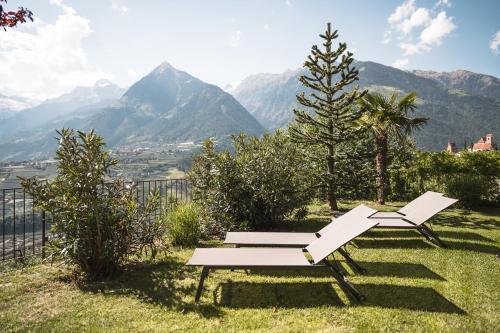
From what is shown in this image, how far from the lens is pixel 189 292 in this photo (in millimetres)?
5164

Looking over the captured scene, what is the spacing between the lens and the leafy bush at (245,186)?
8922 mm

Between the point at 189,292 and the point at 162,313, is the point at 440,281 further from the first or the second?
the point at 162,313

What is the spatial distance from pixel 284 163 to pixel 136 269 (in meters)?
5.17

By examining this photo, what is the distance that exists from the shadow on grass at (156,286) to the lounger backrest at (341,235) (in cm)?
177

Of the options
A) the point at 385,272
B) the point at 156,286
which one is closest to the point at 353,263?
the point at 385,272

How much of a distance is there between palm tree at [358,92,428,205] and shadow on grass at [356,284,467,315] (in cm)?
813

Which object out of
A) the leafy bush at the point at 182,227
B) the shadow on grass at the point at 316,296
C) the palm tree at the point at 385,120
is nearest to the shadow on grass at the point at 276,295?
the shadow on grass at the point at 316,296

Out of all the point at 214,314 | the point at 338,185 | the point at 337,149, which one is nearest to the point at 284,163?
the point at 338,185

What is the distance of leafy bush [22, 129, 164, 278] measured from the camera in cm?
546

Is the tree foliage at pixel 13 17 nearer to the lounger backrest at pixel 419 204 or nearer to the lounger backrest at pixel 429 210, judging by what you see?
the lounger backrest at pixel 429 210

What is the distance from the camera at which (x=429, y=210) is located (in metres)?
7.86

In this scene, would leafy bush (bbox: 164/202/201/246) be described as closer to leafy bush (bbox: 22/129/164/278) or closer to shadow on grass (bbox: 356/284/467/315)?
leafy bush (bbox: 22/129/164/278)

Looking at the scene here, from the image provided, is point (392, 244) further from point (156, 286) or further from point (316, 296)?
point (156, 286)

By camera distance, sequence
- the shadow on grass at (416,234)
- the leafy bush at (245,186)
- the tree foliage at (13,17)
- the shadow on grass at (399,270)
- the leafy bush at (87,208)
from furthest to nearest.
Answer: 1. the leafy bush at (245,186)
2. the shadow on grass at (416,234)
3. the shadow on grass at (399,270)
4. the leafy bush at (87,208)
5. the tree foliage at (13,17)
